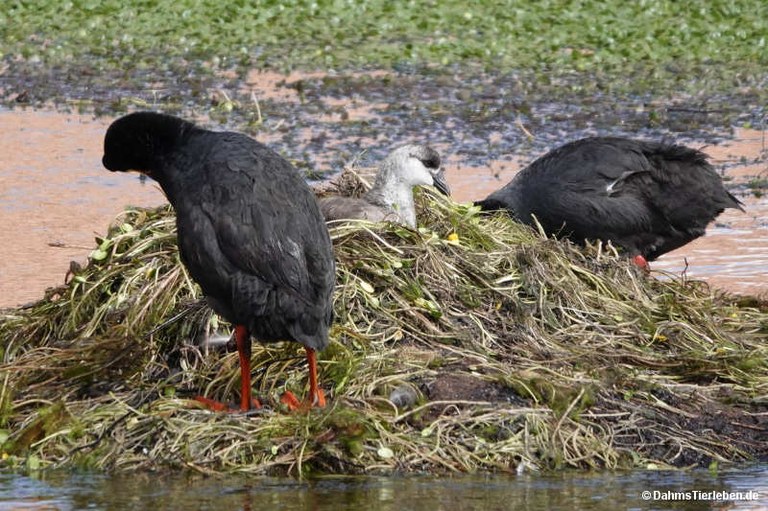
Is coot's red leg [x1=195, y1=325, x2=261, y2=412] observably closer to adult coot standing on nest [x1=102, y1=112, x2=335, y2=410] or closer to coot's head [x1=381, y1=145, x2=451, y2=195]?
adult coot standing on nest [x1=102, y1=112, x2=335, y2=410]

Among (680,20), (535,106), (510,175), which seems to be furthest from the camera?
(680,20)

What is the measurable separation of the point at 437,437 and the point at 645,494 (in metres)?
1.00

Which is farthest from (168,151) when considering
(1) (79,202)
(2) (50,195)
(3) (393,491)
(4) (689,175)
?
(2) (50,195)

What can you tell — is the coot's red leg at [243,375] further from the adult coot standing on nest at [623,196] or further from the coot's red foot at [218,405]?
the adult coot standing on nest at [623,196]

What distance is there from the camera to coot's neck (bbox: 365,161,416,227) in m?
9.24

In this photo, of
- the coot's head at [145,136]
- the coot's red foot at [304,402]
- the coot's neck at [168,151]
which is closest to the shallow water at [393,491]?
the coot's red foot at [304,402]

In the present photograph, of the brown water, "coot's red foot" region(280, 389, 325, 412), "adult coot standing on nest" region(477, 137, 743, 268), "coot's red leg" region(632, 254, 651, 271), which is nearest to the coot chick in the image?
"adult coot standing on nest" region(477, 137, 743, 268)

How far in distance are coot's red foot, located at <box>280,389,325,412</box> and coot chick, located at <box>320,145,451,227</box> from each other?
6.44 ft

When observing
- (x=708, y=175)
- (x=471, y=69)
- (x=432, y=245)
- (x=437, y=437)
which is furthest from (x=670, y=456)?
(x=471, y=69)

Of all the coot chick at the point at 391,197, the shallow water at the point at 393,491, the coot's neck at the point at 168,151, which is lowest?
the shallow water at the point at 393,491

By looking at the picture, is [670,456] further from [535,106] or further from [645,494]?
[535,106]

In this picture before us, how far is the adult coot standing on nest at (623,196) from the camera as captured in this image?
1032 centimetres

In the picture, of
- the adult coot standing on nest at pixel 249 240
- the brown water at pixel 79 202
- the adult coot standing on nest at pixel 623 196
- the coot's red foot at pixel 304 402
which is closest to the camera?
the adult coot standing on nest at pixel 249 240

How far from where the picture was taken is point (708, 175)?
1048cm
